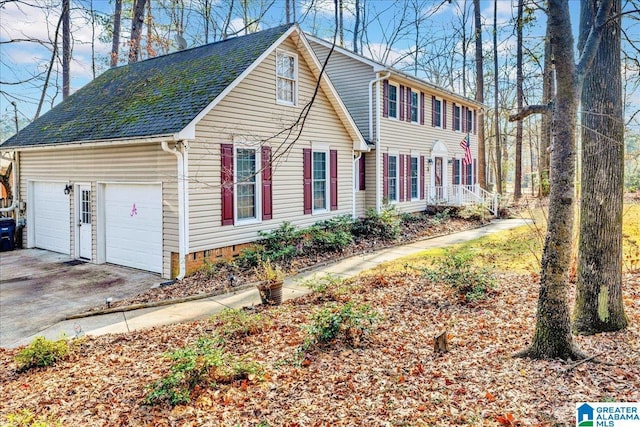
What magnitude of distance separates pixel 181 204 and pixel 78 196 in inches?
175

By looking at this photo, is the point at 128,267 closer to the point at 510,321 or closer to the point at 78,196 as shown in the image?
the point at 78,196

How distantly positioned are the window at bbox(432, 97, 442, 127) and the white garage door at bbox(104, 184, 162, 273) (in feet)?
45.5

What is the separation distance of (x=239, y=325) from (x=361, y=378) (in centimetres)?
214

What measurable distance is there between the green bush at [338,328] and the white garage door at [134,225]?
6006mm

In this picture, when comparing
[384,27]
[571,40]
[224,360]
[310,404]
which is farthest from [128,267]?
[384,27]

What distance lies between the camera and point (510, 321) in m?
5.77

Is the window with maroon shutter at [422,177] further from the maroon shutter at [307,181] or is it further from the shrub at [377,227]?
the maroon shutter at [307,181]

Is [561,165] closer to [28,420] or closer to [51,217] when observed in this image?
[28,420]

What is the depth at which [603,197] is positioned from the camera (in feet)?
17.0

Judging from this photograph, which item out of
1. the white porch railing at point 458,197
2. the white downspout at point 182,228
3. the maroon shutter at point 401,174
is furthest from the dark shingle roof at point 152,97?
the white porch railing at point 458,197

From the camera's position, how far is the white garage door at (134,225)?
33.5ft

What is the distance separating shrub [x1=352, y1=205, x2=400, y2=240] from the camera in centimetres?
1451

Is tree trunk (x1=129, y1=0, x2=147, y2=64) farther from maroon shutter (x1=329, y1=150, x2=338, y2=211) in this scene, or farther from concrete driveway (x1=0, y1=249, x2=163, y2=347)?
maroon shutter (x1=329, y1=150, x2=338, y2=211)

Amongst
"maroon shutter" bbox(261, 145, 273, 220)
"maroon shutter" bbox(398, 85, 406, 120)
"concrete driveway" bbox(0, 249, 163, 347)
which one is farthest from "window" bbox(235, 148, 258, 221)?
"maroon shutter" bbox(398, 85, 406, 120)
